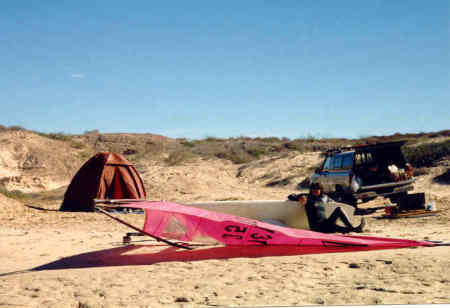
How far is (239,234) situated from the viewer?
6754 millimetres

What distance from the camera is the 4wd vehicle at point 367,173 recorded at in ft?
36.8

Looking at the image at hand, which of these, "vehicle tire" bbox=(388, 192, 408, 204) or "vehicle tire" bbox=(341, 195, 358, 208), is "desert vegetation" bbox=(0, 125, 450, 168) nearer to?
"vehicle tire" bbox=(388, 192, 408, 204)

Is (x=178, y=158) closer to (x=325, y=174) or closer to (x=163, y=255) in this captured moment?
(x=325, y=174)

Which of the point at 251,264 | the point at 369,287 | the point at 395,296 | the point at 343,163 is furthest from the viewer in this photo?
the point at 343,163

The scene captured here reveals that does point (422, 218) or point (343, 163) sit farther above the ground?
point (343, 163)

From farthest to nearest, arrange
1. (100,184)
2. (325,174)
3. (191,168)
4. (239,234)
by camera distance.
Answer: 1. (191,168)
2. (100,184)
3. (325,174)
4. (239,234)

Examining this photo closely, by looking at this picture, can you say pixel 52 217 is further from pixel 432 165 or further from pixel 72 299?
pixel 432 165

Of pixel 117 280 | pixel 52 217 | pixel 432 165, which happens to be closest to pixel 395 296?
pixel 117 280

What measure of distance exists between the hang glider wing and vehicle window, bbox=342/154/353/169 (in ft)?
15.2

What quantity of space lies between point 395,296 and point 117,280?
3381 mm

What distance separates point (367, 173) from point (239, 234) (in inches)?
251

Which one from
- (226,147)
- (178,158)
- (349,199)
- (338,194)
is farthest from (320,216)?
(226,147)

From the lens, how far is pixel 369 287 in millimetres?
4691

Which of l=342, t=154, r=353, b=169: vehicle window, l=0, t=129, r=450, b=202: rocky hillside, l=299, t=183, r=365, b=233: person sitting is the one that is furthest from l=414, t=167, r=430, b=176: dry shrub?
l=299, t=183, r=365, b=233: person sitting
